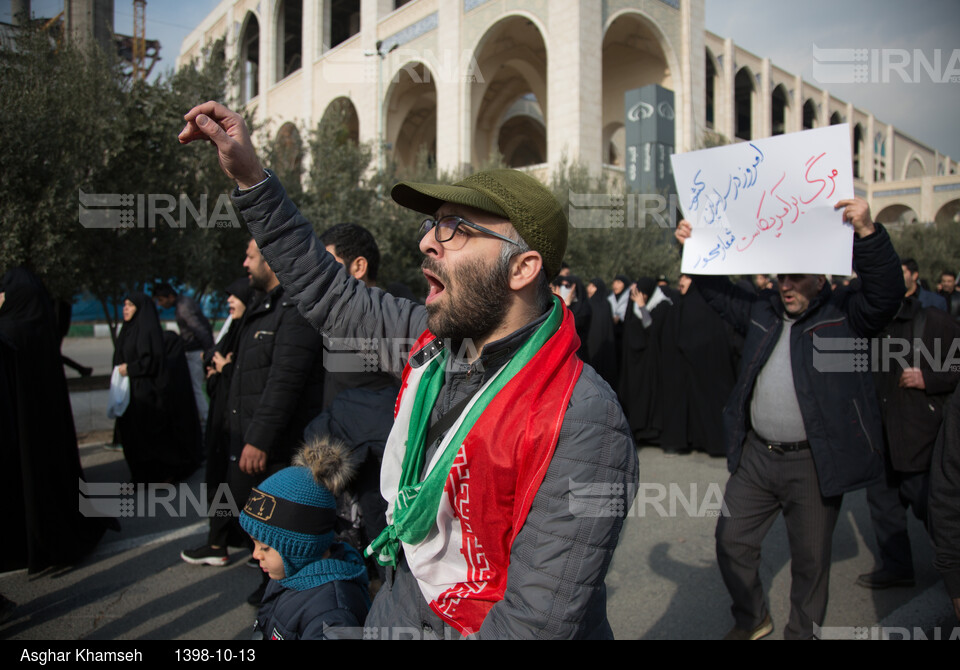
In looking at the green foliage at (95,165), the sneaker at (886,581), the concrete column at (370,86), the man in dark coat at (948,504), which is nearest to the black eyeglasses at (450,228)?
the man in dark coat at (948,504)

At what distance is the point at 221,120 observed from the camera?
1600mm

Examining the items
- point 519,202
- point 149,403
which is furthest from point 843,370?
point 149,403

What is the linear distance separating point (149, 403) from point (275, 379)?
11.8ft

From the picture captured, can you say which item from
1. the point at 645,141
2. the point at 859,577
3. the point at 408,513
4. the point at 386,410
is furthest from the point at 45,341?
the point at 645,141

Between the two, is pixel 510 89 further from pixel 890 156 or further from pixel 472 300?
pixel 890 156

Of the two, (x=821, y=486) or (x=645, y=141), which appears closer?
(x=821, y=486)

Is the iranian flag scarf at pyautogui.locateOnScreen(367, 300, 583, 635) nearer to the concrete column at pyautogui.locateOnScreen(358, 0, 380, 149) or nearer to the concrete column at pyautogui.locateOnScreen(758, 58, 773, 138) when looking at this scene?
the concrete column at pyautogui.locateOnScreen(358, 0, 380, 149)

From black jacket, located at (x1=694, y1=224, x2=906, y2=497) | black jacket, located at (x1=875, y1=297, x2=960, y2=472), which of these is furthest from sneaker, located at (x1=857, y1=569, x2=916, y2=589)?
black jacket, located at (x1=694, y1=224, x2=906, y2=497)

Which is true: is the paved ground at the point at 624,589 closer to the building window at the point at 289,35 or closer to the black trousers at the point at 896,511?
the black trousers at the point at 896,511

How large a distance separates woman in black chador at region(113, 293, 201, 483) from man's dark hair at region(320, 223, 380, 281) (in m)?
3.78

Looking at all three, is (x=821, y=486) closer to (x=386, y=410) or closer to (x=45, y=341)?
(x=386, y=410)

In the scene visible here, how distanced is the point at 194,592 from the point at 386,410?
218 centimetres

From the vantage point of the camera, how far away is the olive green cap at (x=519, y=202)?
1.39 m

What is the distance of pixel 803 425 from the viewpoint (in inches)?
117
